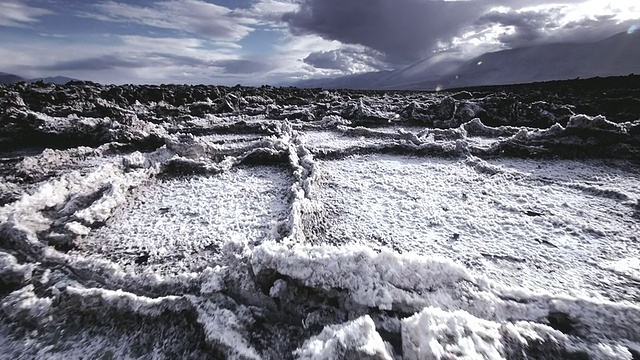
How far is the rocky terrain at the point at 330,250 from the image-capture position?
1046 millimetres

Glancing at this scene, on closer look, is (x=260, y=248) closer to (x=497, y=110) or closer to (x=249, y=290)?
(x=249, y=290)

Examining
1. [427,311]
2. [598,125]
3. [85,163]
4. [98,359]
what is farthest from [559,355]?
[85,163]

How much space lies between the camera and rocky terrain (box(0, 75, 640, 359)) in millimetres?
1046

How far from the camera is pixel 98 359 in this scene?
1059mm

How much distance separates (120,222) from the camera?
6.62 ft

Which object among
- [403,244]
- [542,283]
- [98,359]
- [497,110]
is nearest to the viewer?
[98,359]

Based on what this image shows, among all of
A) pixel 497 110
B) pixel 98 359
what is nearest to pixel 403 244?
pixel 98 359

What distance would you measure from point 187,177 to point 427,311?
8.00 ft

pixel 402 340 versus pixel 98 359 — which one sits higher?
pixel 402 340

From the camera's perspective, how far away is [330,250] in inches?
51.1

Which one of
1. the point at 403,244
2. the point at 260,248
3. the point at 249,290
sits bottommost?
the point at 403,244

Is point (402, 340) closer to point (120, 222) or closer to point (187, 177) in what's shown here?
point (120, 222)

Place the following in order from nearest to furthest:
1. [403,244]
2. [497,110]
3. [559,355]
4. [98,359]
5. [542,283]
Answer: [559,355] < [98,359] < [542,283] < [403,244] < [497,110]

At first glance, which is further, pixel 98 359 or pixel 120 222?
pixel 120 222
